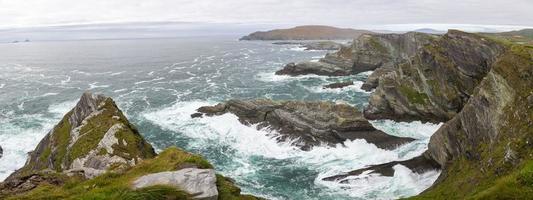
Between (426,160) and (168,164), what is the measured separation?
29539mm

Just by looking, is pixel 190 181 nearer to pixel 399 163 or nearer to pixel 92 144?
pixel 92 144

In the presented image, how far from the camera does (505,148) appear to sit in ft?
96.8

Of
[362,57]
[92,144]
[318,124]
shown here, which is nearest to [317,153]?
[318,124]

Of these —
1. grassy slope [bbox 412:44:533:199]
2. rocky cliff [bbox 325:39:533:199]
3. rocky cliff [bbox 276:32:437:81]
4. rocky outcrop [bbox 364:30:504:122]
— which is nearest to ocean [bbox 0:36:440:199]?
rocky cliff [bbox 325:39:533:199]

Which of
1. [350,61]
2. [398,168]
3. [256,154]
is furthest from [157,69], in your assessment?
[398,168]

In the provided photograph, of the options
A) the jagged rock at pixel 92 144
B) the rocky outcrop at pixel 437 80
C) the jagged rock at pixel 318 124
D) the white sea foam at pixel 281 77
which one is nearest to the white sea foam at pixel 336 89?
the white sea foam at pixel 281 77

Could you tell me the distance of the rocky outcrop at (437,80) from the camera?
55.3 meters

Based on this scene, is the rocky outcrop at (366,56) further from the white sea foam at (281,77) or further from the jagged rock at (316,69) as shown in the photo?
the white sea foam at (281,77)

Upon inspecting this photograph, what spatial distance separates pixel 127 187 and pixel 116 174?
3436mm

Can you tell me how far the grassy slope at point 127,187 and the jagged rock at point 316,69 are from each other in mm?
86415

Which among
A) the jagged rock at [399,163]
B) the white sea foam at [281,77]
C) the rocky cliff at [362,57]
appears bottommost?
the white sea foam at [281,77]

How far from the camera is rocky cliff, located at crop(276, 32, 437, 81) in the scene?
108 m

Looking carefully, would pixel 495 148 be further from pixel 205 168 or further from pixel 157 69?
pixel 157 69

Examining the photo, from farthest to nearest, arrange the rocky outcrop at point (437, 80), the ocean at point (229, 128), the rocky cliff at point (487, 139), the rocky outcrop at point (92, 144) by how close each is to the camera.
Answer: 1. the rocky outcrop at point (437, 80)
2. the ocean at point (229, 128)
3. the rocky outcrop at point (92, 144)
4. the rocky cliff at point (487, 139)
